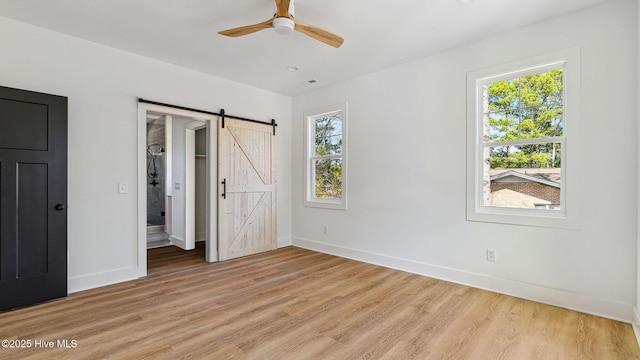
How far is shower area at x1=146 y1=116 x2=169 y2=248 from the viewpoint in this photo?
6477mm

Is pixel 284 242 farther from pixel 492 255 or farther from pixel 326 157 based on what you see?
pixel 492 255

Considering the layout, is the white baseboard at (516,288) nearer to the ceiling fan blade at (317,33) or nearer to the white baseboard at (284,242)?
the white baseboard at (284,242)

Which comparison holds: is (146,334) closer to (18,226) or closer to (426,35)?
(18,226)

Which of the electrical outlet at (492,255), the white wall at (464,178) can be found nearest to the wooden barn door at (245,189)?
the white wall at (464,178)

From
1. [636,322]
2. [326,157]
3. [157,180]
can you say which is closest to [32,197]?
[326,157]

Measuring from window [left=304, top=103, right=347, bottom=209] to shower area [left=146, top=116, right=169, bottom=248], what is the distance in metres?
3.39

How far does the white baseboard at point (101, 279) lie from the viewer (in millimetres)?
3133

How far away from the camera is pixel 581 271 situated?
270 cm

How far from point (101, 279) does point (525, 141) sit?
481 cm

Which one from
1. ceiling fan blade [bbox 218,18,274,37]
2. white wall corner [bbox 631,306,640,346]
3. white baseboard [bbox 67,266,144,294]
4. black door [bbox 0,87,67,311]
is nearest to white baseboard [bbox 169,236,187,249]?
white baseboard [bbox 67,266,144,294]

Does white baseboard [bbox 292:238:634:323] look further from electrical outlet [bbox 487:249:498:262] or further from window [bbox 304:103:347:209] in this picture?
window [bbox 304:103:347:209]

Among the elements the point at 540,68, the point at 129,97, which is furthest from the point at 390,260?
A: the point at 129,97

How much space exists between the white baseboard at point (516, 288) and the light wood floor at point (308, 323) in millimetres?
94

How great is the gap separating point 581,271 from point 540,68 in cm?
198
